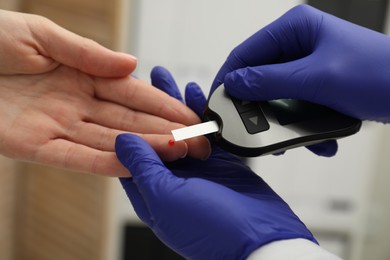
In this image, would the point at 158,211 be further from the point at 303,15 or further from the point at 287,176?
the point at 287,176

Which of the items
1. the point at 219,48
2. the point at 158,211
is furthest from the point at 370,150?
the point at 158,211

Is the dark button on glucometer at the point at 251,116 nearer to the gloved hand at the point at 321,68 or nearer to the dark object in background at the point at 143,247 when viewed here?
the gloved hand at the point at 321,68

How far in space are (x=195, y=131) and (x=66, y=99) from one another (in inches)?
11.5

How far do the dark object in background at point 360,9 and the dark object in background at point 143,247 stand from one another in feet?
3.10

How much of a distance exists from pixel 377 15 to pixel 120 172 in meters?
1.02

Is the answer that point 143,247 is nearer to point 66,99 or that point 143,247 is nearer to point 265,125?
point 66,99

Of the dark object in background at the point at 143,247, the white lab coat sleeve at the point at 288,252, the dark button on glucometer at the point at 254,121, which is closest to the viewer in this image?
the white lab coat sleeve at the point at 288,252

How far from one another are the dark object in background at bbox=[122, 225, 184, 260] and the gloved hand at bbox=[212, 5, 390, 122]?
0.97 metres

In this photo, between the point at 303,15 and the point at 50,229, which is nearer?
the point at 303,15

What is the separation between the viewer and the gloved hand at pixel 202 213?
59 cm

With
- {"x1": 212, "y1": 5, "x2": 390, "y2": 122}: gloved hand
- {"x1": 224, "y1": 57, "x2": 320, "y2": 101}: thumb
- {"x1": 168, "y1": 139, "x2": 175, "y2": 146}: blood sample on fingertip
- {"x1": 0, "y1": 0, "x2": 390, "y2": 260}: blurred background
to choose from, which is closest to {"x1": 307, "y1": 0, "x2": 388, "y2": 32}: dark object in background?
{"x1": 0, "y1": 0, "x2": 390, "y2": 260}: blurred background

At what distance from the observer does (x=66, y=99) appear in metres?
0.83

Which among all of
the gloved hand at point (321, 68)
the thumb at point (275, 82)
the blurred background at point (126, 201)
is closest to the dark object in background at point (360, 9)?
the blurred background at point (126, 201)

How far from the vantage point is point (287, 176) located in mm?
1458
